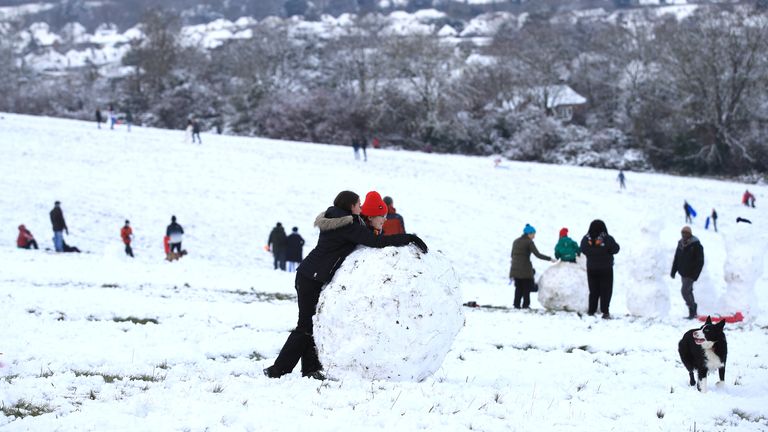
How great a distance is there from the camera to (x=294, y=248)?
2088 cm

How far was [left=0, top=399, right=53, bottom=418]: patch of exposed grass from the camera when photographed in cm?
485

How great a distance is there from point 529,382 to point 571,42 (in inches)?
3227

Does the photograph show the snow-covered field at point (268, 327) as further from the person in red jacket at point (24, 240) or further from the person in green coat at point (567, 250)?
the person in red jacket at point (24, 240)

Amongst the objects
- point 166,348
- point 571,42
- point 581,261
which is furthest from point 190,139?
point 571,42

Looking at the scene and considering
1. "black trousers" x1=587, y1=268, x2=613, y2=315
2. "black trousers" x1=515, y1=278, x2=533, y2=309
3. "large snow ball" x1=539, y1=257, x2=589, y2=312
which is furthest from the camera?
"black trousers" x1=515, y1=278, x2=533, y2=309

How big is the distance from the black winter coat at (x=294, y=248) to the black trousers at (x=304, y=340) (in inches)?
557

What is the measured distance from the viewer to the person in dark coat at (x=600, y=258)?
11.5 meters

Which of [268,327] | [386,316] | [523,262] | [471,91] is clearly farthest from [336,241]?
[471,91]

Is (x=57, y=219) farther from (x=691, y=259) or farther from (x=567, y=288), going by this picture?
(x=691, y=259)

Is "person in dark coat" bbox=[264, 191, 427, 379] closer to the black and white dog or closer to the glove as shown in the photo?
the glove

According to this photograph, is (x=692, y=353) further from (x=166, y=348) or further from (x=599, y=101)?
(x=599, y=101)

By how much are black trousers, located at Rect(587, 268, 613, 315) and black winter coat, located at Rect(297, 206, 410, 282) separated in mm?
6373

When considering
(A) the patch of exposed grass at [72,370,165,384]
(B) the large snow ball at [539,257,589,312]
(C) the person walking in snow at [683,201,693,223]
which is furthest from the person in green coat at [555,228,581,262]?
(C) the person walking in snow at [683,201,693,223]

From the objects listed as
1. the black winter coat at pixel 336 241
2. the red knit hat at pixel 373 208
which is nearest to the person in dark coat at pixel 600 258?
the red knit hat at pixel 373 208
